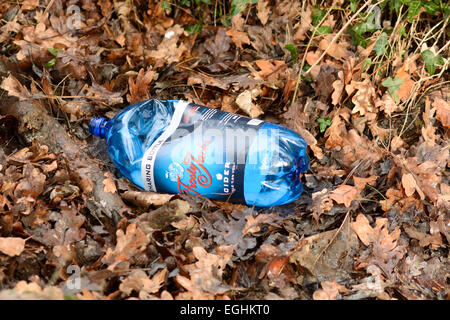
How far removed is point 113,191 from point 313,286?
1090mm

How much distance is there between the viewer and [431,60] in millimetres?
2549

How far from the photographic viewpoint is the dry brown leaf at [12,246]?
1.70m

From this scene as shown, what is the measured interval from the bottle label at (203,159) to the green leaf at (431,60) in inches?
46.7

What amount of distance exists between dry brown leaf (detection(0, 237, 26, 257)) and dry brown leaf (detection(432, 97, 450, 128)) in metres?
2.35

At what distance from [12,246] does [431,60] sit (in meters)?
2.52

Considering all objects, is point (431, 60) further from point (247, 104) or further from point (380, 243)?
point (380, 243)

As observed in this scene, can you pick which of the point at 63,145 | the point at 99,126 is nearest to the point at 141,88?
the point at 99,126

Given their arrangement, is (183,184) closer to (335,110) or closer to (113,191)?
(113,191)

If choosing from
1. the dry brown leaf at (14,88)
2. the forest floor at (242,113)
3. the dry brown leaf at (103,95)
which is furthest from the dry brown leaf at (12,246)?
the dry brown leaf at (103,95)

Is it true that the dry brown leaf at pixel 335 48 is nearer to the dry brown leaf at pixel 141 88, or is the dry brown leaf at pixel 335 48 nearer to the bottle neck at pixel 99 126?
the dry brown leaf at pixel 141 88

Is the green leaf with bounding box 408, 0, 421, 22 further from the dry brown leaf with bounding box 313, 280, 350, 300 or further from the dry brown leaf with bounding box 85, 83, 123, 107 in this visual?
the dry brown leaf with bounding box 85, 83, 123, 107
